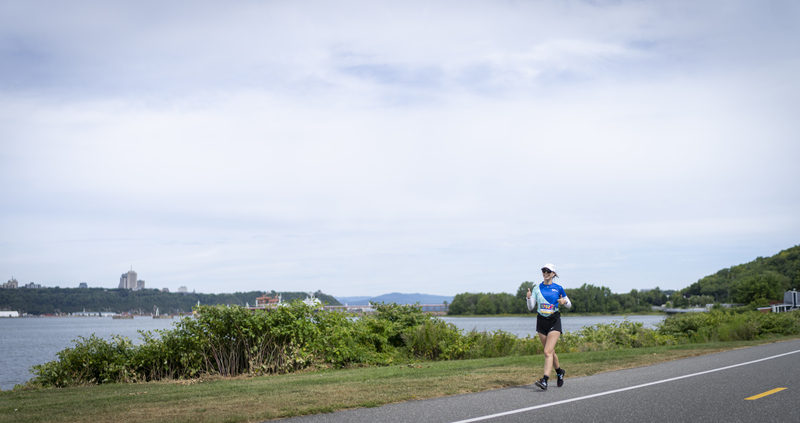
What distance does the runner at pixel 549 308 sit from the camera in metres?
9.68

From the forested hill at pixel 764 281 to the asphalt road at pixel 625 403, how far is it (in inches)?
4793

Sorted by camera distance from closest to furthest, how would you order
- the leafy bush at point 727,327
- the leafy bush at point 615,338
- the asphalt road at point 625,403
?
the asphalt road at point 625,403
the leafy bush at point 615,338
the leafy bush at point 727,327

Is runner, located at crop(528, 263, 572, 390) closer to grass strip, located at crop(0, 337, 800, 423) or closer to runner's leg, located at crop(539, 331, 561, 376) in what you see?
runner's leg, located at crop(539, 331, 561, 376)

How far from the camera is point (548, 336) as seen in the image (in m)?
9.77

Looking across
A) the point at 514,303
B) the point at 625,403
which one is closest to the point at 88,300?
the point at 514,303

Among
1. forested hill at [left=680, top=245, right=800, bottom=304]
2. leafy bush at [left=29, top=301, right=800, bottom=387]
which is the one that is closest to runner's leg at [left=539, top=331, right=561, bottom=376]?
leafy bush at [left=29, top=301, right=800, bottom=387]

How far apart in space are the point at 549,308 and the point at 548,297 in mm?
191

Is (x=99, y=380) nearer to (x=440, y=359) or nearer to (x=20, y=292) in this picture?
(x=440, y=359)

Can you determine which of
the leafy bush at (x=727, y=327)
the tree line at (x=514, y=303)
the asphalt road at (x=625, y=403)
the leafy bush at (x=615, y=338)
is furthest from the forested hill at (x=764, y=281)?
the asphalt road at (x=625, y=403)

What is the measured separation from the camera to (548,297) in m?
9.84

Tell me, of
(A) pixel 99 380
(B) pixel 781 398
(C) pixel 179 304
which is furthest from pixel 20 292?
(B) pixel 781 398

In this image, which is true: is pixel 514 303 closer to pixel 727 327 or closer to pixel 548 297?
pixel 727 327

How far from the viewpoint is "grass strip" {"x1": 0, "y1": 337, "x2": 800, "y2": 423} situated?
7812mm

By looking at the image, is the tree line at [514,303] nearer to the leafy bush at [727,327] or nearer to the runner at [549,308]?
the leafy bush at [727,327]
